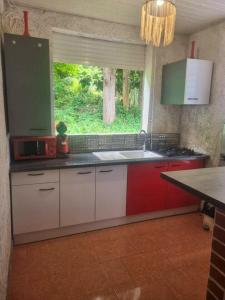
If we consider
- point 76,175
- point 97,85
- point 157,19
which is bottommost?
point 76,175

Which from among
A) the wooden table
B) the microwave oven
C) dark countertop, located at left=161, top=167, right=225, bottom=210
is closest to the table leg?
the wooden table

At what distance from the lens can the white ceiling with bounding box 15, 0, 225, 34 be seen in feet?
7.94

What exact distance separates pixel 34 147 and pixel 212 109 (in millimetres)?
2288

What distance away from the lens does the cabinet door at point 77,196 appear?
249cm

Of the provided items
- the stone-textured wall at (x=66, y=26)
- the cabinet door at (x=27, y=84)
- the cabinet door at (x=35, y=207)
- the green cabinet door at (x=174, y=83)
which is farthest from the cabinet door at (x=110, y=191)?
the stone-textured wall at (x=66, y=26)

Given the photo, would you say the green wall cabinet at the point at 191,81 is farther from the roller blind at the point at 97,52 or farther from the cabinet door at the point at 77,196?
the cabinet door at the point at 77,196

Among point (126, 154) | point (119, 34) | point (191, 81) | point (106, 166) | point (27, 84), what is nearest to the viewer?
point (27, 84)

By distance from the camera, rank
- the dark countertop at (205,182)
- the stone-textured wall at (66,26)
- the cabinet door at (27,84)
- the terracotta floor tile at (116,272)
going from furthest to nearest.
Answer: the stone-textured wall at (66,26) < the cabinet door at (27,84) < the terracotta floor tile at (116,272) < the dark countertop at (205,182)

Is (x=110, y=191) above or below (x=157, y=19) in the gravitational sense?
below

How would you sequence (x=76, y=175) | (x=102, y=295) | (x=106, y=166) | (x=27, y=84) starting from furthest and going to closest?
(x=106, y=166), (x=76, y=175), (x=27, y=84), (x=102, y=295)

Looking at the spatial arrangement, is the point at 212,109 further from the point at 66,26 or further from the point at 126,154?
the point at 66,26

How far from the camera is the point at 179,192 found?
10.1ft

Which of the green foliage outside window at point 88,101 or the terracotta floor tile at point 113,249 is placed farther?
the green foliage outside window at point 88,101

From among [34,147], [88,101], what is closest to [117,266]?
[34,147]
